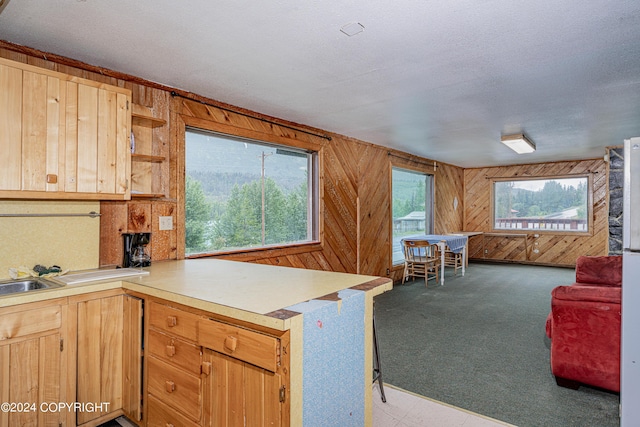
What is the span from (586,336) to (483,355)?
0.89m

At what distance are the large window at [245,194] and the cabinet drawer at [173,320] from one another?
141 cm

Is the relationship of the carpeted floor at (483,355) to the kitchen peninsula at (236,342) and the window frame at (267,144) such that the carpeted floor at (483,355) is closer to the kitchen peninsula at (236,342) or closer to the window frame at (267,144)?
the kitchen peninsula at (236,342)

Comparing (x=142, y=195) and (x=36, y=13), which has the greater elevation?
(x=36, y=13)

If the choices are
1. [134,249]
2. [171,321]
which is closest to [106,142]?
[134,249]

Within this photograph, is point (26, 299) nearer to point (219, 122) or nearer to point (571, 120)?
point (219, 122)

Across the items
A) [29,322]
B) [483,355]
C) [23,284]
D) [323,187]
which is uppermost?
[323,187]

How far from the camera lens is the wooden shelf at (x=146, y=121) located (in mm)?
2639

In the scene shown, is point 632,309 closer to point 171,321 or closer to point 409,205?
point 171,321

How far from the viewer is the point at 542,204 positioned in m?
8.33

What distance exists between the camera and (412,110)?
386cm

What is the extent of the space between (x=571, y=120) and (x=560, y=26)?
279cm

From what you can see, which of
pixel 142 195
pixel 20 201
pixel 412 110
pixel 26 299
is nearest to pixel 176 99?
pixel 142 195

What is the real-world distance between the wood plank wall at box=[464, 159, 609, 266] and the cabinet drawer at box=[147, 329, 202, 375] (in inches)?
321

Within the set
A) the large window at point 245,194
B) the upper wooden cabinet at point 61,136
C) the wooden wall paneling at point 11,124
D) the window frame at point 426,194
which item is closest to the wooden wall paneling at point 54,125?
the upper wooden cabinet at point 61,136
